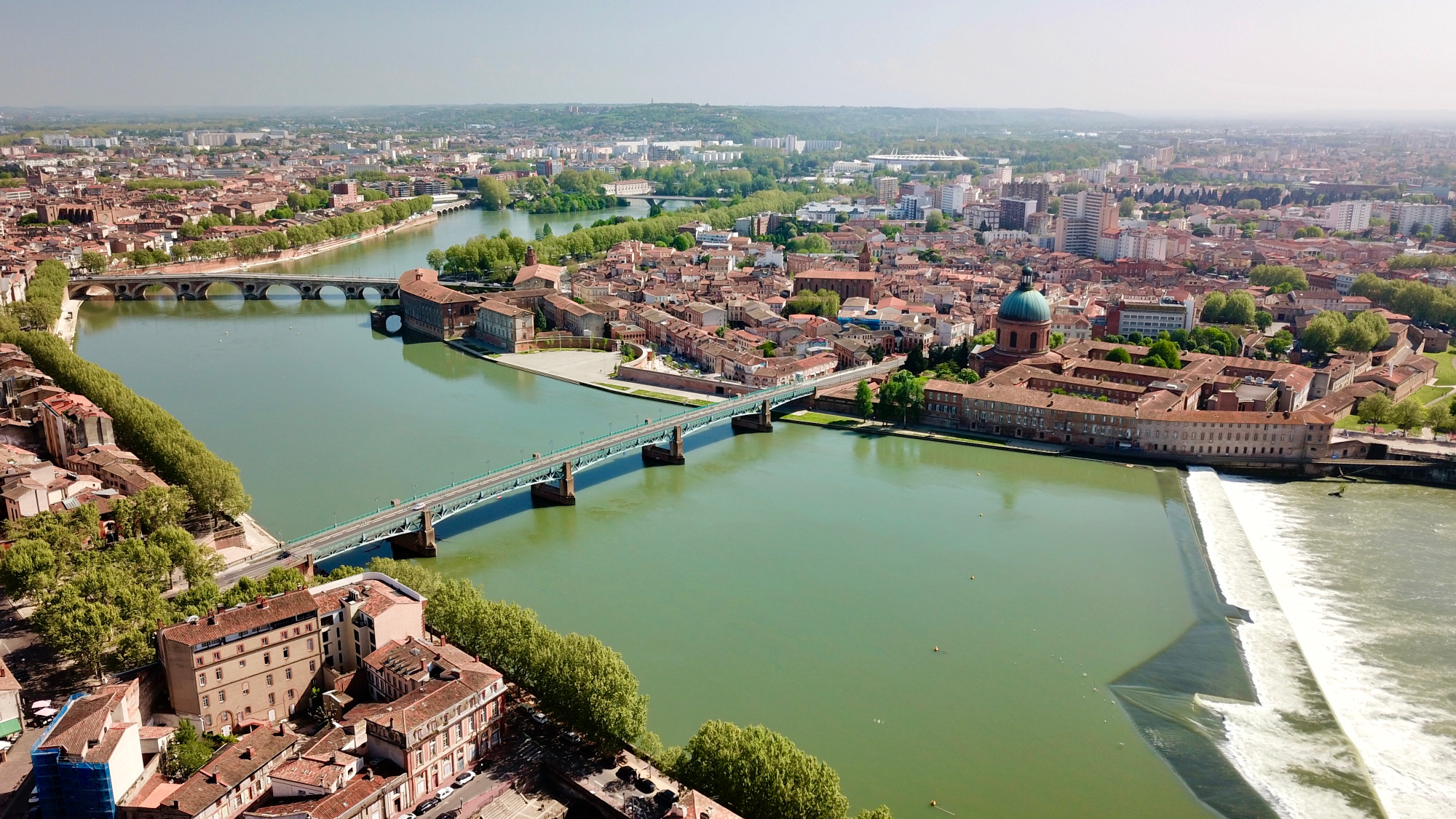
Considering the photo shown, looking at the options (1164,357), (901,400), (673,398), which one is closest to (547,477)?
(673,398)

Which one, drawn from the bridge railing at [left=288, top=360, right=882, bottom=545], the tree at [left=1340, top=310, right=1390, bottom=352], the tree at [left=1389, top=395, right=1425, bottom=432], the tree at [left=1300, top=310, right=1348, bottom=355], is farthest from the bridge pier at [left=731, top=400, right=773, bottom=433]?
the tree at [left=1340, top=310, right=1390, bottom=352]

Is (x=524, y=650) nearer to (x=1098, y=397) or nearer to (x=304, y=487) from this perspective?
(x=304, y=487)

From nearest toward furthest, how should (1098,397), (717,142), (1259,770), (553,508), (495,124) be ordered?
(1259,770) → (553,508) → (1098,397) → (717,142) → (495,124)

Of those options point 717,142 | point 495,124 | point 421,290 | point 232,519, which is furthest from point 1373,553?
point 495,124

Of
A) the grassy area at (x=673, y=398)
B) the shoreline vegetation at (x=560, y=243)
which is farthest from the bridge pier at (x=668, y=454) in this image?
the shoreline vegetation at (x=560, y=243)

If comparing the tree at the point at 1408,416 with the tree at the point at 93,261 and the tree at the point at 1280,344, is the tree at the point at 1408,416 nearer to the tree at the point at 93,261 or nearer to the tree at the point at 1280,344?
the tree at the point at 1280,344
